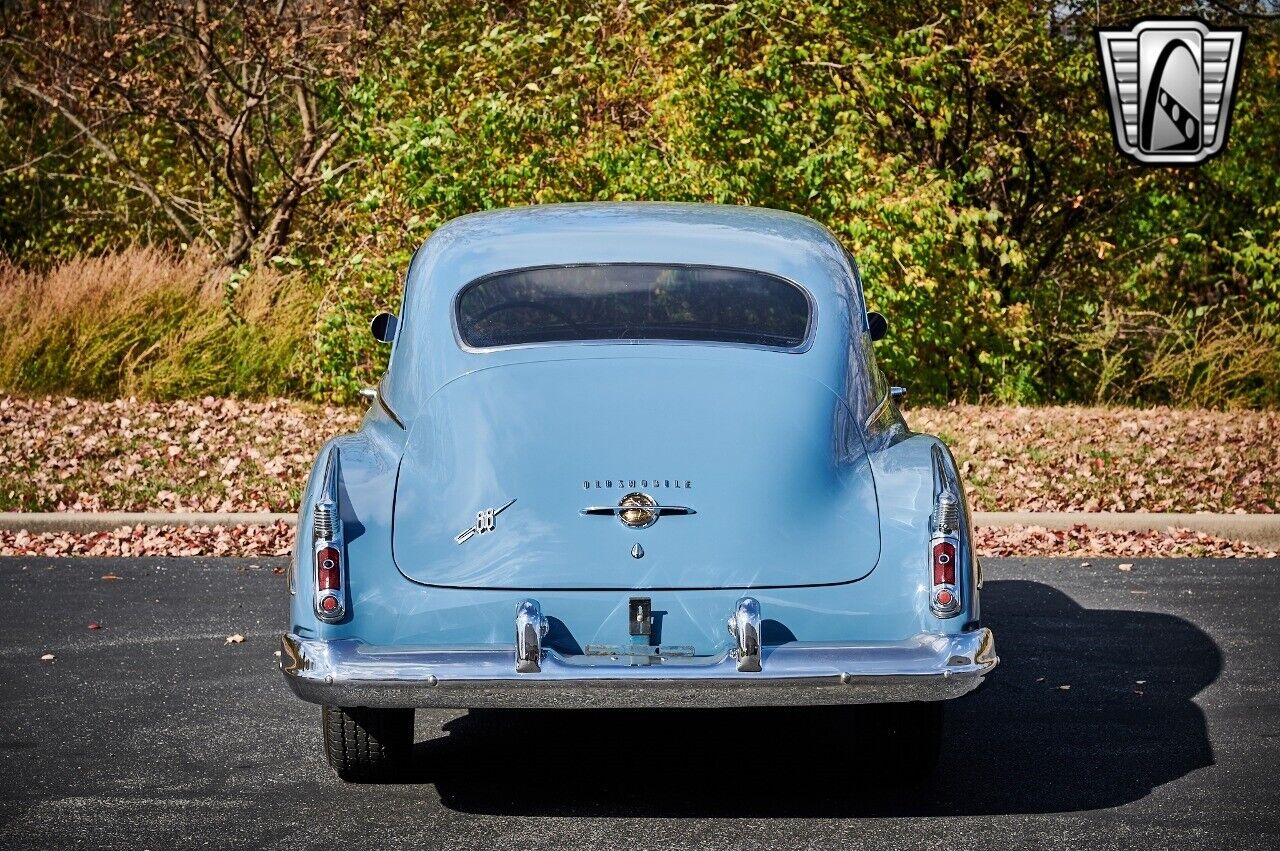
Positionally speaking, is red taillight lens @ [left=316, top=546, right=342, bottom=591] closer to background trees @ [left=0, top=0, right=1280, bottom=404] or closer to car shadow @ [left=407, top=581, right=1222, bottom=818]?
car shadow @ [left=407, top=581, right=1222, bottom=818]

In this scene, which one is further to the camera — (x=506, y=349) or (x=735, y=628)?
(x=506, y=349)

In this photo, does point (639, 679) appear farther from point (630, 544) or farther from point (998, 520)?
point (998, 520)

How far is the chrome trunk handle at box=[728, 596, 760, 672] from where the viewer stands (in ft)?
15.7

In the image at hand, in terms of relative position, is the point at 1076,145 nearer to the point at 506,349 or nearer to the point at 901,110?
the point at 901,110

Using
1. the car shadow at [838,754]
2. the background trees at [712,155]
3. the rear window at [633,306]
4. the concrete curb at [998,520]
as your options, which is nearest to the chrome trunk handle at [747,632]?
the car shadow at [838,754]

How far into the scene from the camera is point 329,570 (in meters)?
5.07

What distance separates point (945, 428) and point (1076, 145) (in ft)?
20.1

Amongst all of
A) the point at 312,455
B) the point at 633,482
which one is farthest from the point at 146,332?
the point at 633,482

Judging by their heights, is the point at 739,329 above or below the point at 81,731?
above

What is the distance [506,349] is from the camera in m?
5.62

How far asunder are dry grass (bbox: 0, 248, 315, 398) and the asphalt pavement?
7844 millimetres

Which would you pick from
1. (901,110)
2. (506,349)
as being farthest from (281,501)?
(901,110)

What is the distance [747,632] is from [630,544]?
0.45 m

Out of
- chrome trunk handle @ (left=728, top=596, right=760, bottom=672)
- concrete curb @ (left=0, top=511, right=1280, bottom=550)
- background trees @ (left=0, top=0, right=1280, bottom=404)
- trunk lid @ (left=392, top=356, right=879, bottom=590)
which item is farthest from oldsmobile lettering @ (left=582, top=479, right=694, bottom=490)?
background trees @ (left=0, top=0, right=1280, bottom=404)
